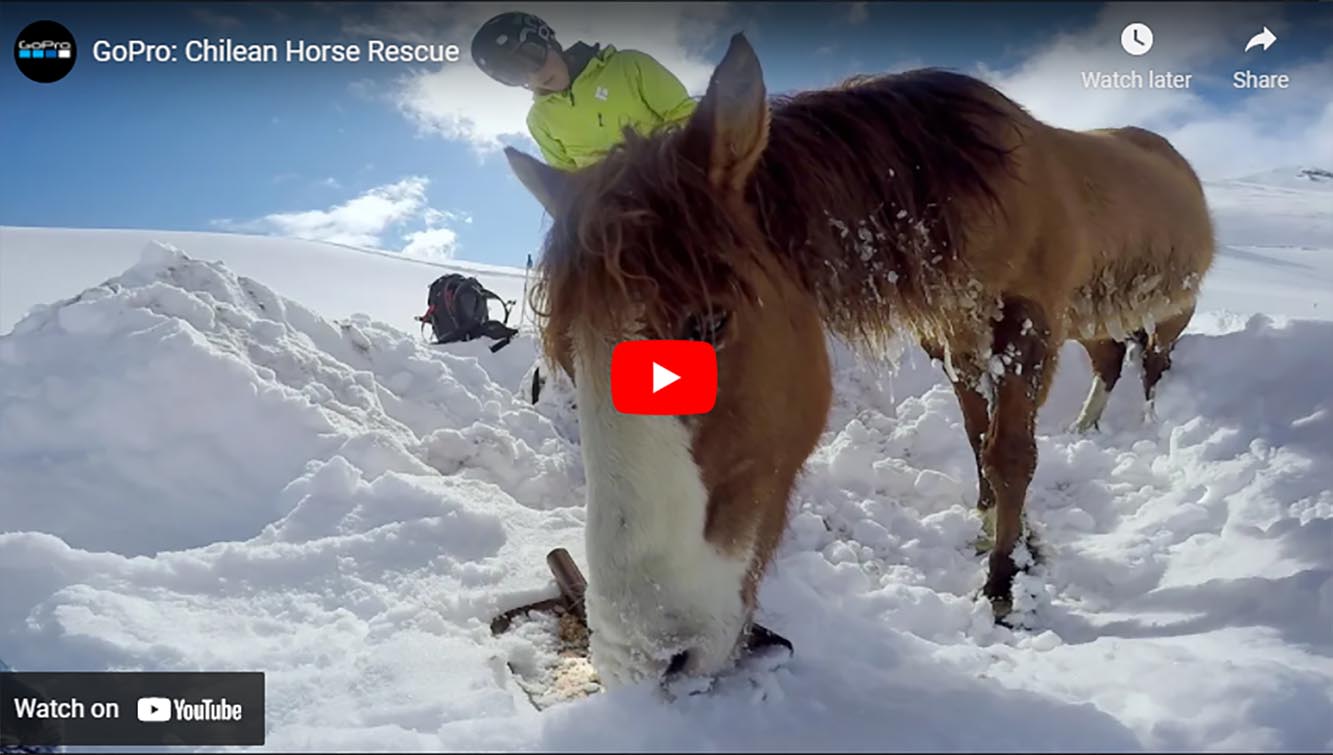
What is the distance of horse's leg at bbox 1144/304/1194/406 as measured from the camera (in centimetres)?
438

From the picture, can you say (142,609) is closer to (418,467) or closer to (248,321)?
(418,467)

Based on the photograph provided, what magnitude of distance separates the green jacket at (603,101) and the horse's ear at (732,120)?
173 centimetres

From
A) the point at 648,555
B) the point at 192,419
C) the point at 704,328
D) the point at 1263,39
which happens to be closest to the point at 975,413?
the point at 1263,39

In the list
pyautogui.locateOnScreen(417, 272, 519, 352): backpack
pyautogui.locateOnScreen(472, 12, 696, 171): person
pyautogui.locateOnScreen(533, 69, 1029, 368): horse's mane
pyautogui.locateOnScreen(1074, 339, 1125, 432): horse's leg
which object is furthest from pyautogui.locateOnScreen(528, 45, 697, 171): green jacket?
pyautogui.locateOnScreen(417, 272, 519, 352): backpack

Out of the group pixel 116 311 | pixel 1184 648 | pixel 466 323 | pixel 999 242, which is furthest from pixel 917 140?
pixel 466 323

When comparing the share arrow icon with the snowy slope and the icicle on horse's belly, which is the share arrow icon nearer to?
the icicle on horse's belly

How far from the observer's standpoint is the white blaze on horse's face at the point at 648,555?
4.52ft

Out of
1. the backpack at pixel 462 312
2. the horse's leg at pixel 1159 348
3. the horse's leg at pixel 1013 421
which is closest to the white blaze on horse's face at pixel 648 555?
the horse's leg at pixel 1013 421

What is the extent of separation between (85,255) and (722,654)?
16.9 ft

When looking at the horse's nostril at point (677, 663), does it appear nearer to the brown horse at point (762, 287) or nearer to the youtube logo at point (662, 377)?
the brown horse at point (762, 287)

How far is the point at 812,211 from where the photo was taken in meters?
1.86

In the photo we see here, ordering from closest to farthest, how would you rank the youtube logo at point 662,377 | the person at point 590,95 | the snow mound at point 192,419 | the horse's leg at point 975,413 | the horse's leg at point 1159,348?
the youtube logo at point 662,377 → the snow mound at point 192,419 → the horse's leg at point 975,413 → the person at point 590,95 → the horse's leg at point 1159,348

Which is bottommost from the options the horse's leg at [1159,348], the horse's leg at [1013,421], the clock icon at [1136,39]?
the horse's leg at [1013,421]

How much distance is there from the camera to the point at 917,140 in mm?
2195
